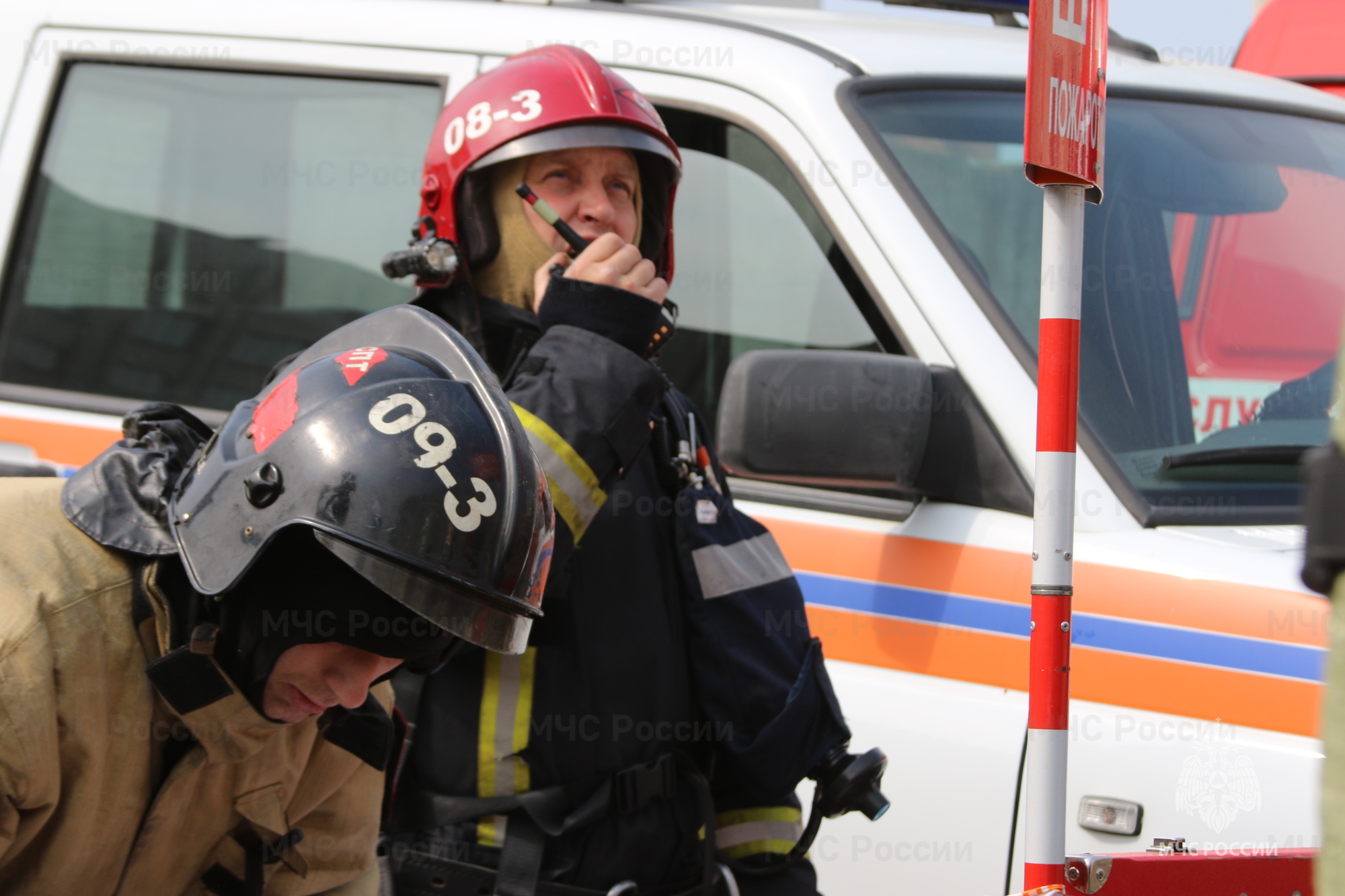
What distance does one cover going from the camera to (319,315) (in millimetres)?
2873

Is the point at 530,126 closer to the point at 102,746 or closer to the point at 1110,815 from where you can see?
the point at 102,746

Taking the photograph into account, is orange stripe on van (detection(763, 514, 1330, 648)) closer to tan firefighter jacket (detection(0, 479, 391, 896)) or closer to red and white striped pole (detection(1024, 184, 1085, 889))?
red and white striped pole (detection(1024, 184, 1085, 889))

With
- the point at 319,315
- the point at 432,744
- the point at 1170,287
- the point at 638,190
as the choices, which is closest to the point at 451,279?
the point at 638,190

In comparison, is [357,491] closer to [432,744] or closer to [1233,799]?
[432,744]

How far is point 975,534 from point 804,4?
1491mm

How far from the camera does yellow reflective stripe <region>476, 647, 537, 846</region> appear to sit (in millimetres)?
2012

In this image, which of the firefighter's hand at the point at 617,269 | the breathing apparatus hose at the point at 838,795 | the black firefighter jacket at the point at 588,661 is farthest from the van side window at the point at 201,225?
the breathing apparatus hose at the point at 838,795

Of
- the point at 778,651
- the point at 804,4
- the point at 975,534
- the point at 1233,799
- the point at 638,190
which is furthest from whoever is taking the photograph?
the point at 804,4

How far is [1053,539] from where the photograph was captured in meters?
1.67

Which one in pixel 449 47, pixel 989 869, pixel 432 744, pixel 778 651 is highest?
pixel 449 47

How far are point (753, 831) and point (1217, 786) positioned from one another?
0.72 metres

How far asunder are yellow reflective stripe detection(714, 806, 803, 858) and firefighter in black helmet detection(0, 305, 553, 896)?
752mm

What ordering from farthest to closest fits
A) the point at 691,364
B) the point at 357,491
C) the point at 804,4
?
the point at 804,4 → the point at 691,364 → the point at 357,491

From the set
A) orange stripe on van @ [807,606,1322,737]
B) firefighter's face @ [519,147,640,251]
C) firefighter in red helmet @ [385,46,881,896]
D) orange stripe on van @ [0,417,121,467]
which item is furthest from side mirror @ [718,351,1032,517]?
orange stripe on van @ [0,417,121,467]
